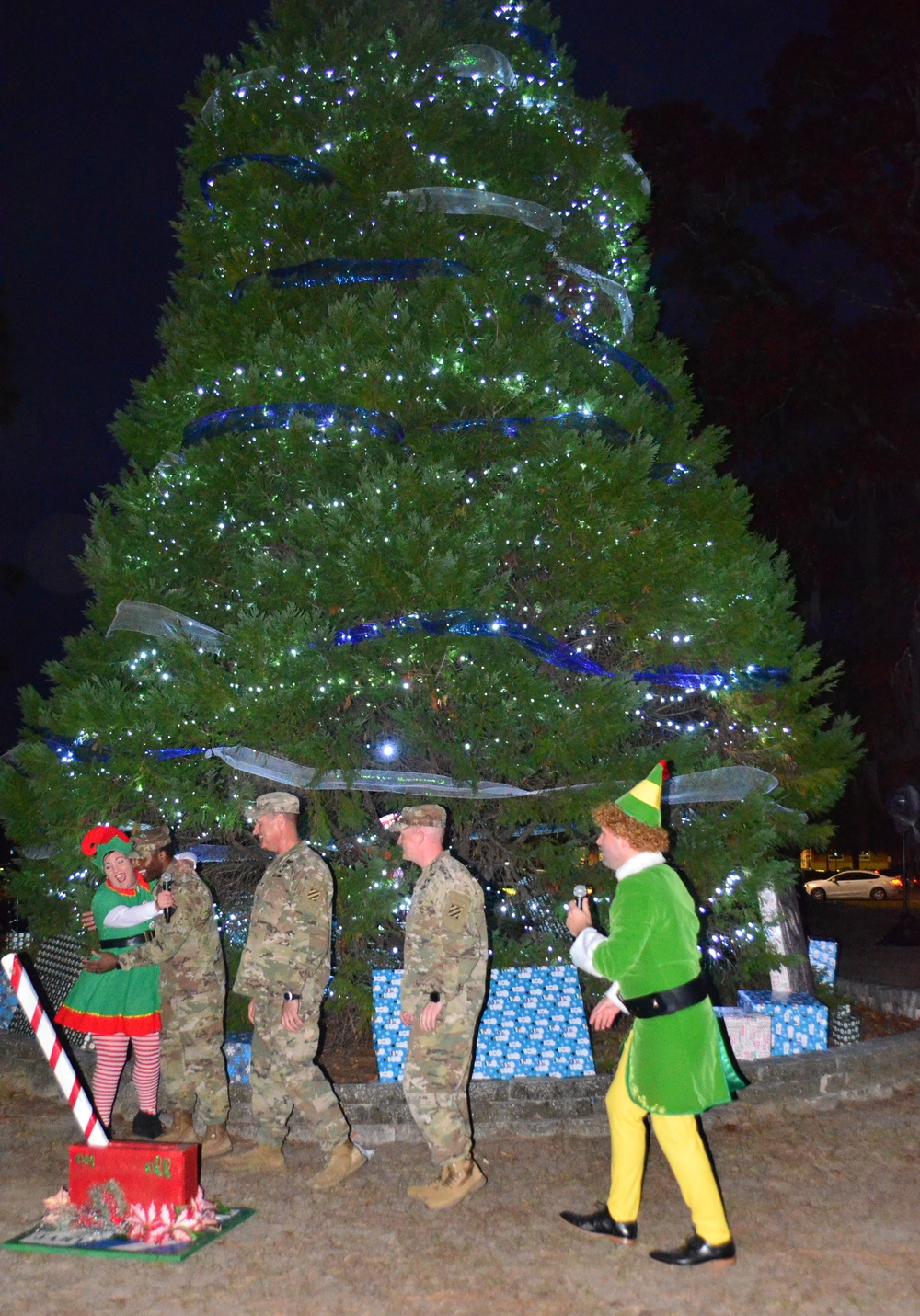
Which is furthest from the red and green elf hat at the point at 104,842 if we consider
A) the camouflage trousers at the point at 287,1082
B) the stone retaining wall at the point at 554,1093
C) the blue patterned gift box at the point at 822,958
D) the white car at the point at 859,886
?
the white car at the point at 859,886

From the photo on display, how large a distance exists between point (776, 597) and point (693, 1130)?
13.9 ft

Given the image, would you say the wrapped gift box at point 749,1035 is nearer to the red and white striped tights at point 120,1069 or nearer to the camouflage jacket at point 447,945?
the camouflage jacket at point 447,945

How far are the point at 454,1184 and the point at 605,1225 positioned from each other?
75 centimetres

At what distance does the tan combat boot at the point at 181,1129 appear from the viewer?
568 centimetres

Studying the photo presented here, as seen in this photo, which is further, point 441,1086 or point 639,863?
point 441,1086

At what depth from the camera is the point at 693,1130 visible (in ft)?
13.4

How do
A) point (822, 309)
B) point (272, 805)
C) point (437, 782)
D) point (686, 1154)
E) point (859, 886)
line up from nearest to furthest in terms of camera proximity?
point (686, 1154), point (272, 805), point (437, 782), point (822, 309), point (859, 886)

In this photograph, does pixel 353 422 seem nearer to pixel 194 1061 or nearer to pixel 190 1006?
pixel 190 1006

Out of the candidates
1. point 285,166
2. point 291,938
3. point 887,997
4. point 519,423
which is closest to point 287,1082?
point 291,938

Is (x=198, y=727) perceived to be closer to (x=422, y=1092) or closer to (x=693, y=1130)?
(x=422, y=1092)

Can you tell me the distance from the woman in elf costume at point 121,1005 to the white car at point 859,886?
30031 mm

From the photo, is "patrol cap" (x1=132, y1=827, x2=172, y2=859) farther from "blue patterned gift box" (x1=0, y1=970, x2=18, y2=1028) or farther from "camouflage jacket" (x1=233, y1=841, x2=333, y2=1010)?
"blue patterned gift box" (x1=0, y1=970, x2=18, y2=1028)

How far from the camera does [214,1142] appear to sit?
5551 mm

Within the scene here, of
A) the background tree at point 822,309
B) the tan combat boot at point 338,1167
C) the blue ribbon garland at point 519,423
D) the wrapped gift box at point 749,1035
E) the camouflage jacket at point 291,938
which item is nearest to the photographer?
the tan combat boot at point 338,1167
